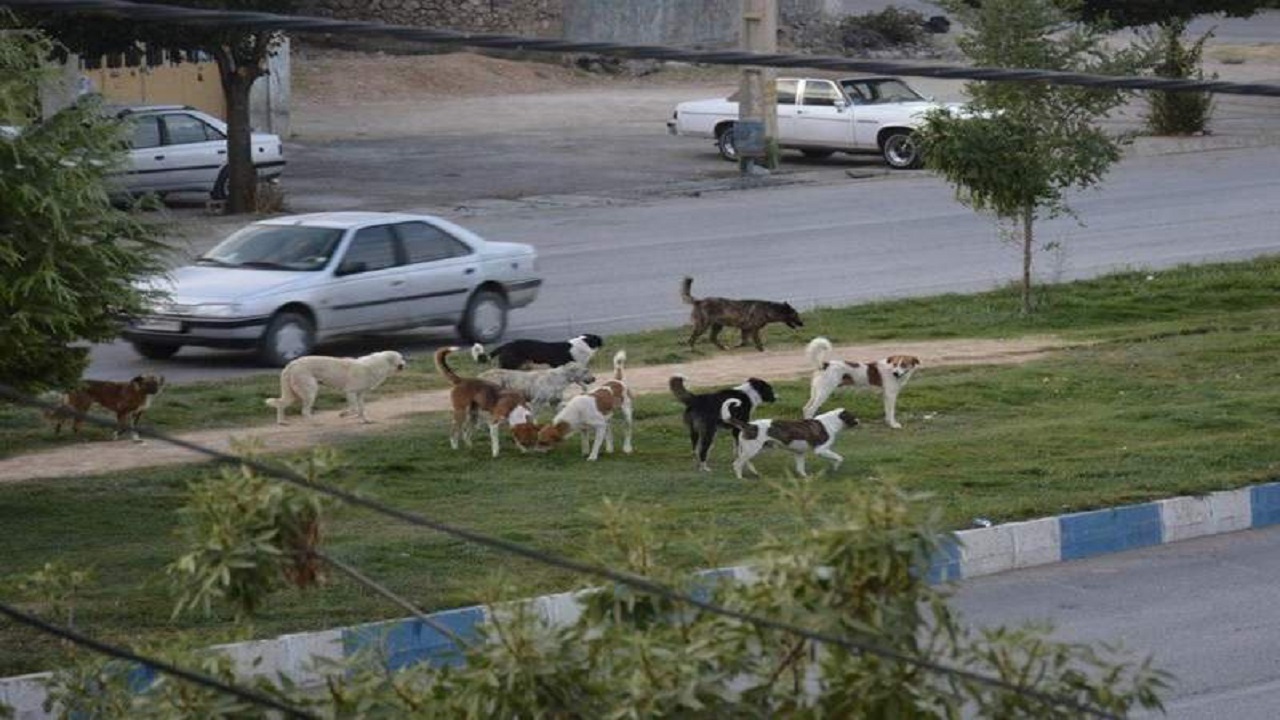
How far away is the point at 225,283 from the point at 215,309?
525mm

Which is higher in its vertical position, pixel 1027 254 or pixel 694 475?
pixel 1027 254

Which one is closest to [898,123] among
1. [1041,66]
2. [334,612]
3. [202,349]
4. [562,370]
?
[1041,66]

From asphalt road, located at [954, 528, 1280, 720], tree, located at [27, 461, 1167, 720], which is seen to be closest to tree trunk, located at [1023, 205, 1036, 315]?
asphalt road, located at [954, 528, 1280, 720]

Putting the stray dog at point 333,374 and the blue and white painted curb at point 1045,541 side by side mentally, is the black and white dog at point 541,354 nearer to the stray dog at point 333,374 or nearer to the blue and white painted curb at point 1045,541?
the stray dog at point 333,374

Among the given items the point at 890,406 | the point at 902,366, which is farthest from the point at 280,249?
the point at 902,366

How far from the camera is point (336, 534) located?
13039 mm

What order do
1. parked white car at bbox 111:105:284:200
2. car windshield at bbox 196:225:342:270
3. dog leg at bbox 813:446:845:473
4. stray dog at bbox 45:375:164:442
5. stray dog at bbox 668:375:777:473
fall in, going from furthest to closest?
parked white car at bbox 111:105:284:200
car windshield at bbox 196:225:342:270
stray dog at bbox 45:375:164:442
stray dog at bbox 668:375:777:473
dog leg at bbox 813:446:845:473

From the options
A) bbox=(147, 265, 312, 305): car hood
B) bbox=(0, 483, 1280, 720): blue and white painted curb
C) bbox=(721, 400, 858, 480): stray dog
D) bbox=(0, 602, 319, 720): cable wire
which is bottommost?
bbox=(0, 483, 1280, 720): blue and white painted curb

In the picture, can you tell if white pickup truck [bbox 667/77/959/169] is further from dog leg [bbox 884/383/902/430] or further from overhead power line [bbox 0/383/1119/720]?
overhead power line [bbox 0/383/1119/720]

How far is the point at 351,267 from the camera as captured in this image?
2077 cm

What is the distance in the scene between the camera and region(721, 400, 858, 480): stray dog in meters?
14.5

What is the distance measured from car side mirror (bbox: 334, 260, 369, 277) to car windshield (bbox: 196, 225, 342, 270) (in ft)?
0.50

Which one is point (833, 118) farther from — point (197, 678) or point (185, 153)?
point (197, 678)

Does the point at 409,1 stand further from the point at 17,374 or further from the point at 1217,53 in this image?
the point at 17,374
